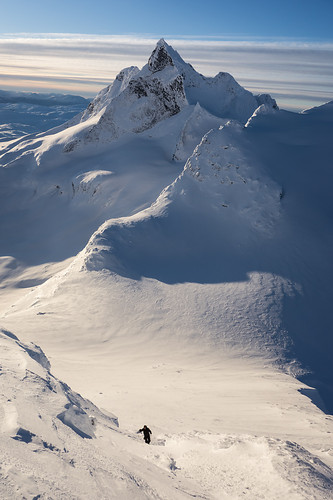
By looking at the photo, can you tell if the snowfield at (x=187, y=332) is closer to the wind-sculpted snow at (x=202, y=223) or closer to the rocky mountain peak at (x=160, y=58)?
the wind-sculpted snow at (x=202, y=223)

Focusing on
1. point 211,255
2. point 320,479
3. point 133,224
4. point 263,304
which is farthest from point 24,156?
point 320,479

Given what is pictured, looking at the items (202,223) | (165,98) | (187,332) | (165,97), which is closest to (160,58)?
(165,97)

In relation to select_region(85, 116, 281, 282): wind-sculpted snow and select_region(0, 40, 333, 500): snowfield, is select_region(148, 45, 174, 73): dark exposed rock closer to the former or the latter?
select_region(0, 40, 333, 500): snowfield

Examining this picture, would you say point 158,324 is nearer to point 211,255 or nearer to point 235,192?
point 211,255

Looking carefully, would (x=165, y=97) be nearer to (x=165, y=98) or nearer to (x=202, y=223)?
(x=165, y=98)

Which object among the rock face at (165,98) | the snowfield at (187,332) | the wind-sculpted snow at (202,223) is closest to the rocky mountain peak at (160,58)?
the rock face at (165,98)
